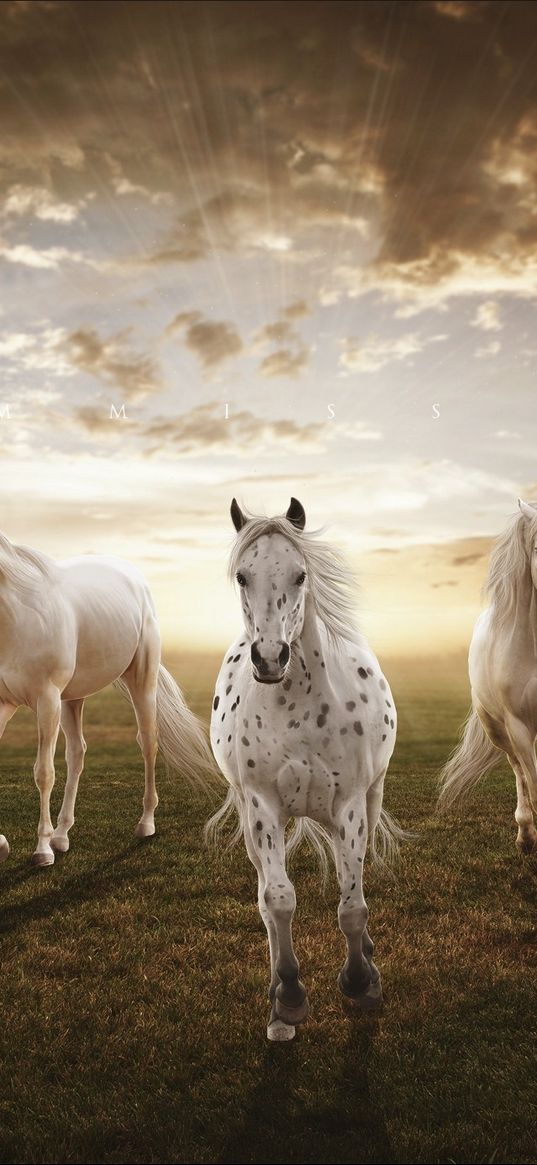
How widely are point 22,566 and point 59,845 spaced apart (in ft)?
7.74

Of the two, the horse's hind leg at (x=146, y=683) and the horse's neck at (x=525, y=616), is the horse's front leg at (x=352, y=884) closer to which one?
the horse's neck at (x=525, y=616)

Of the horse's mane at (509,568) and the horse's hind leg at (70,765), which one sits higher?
the horse's mane at (509,568)

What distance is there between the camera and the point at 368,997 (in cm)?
359

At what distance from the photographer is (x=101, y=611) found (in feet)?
22.4

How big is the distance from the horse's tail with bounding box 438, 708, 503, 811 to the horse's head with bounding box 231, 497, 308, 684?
424 cm

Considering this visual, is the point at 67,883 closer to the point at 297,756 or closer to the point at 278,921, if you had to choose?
the point at 278,921

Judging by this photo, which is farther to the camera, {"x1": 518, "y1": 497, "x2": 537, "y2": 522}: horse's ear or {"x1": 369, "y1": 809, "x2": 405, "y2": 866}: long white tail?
{"x1": 518, "y1": 497, "x2": 537, "y2": 522}: horse's ear

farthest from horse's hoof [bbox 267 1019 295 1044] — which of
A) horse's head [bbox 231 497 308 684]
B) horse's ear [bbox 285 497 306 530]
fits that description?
horse's ear [bbox 285 497 306 530]

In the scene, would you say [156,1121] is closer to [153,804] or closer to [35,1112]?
[35,1112]

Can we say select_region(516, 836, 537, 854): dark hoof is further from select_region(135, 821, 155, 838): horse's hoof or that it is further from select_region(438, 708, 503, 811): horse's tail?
select_region(135, 821, 155, 838): horse's hoof

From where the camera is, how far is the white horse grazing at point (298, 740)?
10.9 ft

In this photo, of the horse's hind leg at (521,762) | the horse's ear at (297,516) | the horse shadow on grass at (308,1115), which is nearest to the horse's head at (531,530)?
the horse's hind leg at (521,762)

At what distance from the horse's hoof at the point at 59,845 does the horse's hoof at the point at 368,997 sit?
3.51 meters

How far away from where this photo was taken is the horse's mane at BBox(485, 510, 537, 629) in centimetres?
516
